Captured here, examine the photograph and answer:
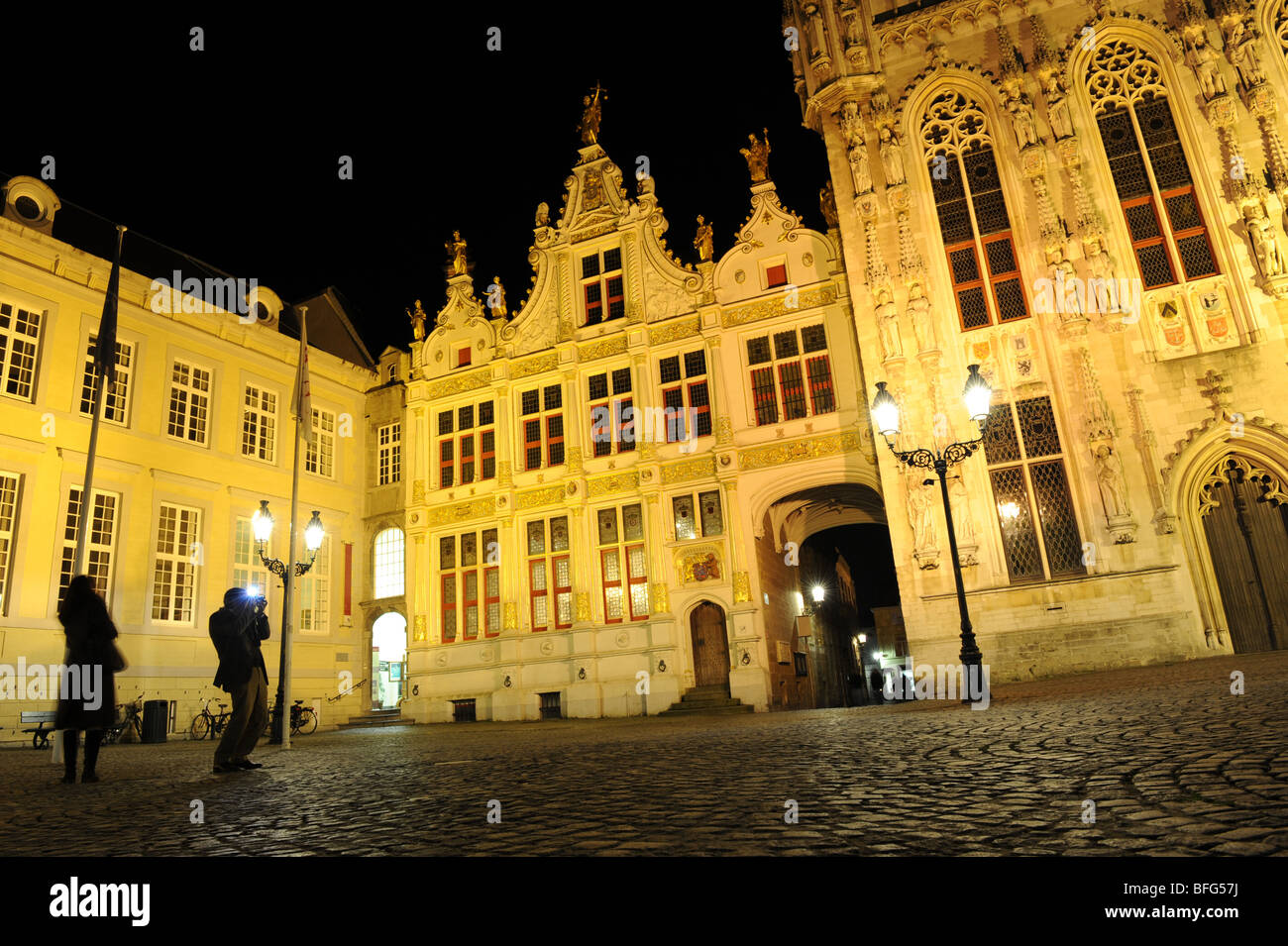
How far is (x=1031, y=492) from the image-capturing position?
58.2 ft

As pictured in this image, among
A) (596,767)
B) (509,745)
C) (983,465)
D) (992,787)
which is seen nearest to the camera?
(992,787)

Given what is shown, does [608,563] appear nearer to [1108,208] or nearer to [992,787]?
[1108,208]

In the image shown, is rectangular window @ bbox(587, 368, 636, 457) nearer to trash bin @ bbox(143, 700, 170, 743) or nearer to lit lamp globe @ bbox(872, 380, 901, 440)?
lit lamp globe @ bbox(872, 380, 901, 440)

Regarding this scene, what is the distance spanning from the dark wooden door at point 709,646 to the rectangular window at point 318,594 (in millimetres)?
12630

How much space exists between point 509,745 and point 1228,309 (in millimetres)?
17330

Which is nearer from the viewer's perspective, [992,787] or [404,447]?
[992,787]

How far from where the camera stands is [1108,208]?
1828 centimetres

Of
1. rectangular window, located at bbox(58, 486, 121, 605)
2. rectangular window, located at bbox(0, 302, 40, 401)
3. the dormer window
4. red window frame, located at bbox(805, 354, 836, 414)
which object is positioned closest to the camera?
rectangular window, located at bbox(0, 302, 40, 401)

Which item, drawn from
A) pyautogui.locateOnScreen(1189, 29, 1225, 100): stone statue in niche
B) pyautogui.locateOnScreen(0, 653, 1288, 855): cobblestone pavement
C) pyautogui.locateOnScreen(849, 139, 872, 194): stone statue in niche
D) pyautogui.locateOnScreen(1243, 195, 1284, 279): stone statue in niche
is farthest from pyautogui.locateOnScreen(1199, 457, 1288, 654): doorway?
pyautogui.locateOnScreen(849, 139, 872, 194): stone statue in niche

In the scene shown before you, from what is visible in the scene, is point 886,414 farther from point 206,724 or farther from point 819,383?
point 206,724

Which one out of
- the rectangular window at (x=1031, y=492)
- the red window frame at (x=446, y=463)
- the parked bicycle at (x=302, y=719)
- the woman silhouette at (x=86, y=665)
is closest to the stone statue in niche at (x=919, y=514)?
the rectangular window at (x=1031, y=492)

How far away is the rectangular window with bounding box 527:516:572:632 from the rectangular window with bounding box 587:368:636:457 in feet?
8.86

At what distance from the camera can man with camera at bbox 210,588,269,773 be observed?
25.1 ft

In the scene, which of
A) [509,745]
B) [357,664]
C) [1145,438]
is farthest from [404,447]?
[1145,438]
